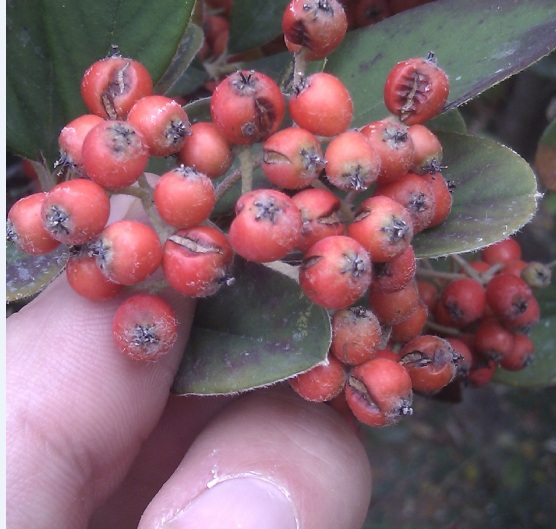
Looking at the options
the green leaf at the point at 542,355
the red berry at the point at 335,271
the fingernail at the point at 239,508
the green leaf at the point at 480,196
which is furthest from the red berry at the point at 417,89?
the green leaf at the point at 542,355

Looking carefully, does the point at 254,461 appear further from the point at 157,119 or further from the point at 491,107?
the point at 491,107

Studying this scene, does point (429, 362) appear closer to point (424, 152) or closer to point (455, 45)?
point (424, 152)

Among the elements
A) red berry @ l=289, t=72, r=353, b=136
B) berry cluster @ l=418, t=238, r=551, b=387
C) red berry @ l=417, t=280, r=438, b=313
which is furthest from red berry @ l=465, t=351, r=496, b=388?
red berry @ l=289, t=72, r=353, b=136

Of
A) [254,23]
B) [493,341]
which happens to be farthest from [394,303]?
[254,23]

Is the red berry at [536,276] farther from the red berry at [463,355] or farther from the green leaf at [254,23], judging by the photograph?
the green leaf at [254,23]

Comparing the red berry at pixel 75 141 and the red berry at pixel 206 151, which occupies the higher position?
the red berry at pixel 75 141
